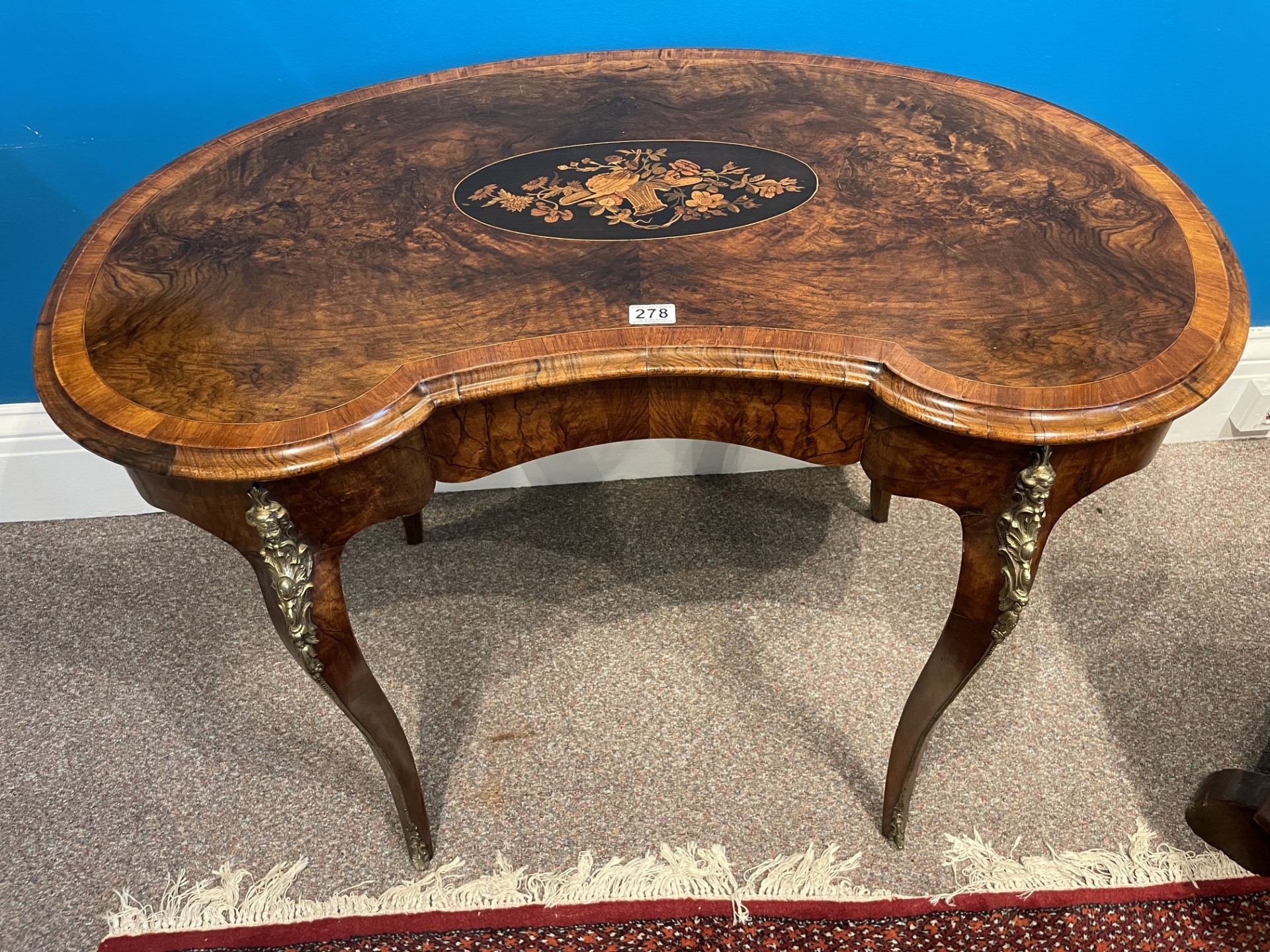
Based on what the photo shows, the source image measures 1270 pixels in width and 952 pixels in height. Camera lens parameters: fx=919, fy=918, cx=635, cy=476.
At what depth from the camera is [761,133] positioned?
1142 millimetres

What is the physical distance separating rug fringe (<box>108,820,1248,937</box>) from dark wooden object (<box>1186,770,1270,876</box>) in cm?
4

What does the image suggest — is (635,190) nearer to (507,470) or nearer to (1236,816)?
(507,470)

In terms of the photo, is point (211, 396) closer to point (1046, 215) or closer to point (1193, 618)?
point (1046, 215)

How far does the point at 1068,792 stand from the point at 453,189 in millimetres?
1121

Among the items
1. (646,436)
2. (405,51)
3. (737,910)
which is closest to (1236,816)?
(737,910)

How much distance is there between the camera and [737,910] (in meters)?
1.14

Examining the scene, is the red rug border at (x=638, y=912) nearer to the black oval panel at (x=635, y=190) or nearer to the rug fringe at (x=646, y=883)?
the rug fringe at (x=646, y=883)

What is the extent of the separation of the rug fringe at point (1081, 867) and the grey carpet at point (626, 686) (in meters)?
0.02

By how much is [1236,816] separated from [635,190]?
40.8 inches

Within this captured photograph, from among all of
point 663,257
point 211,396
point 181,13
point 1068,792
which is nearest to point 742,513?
point 1068,792

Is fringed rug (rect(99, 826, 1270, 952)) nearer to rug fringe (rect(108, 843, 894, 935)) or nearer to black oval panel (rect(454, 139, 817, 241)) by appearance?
rug fringe (rect(108, 843, 894, 935))

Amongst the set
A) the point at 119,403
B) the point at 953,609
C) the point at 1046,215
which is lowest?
the point at 953,609

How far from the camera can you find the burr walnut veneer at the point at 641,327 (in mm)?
802

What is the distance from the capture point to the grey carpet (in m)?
1.23
